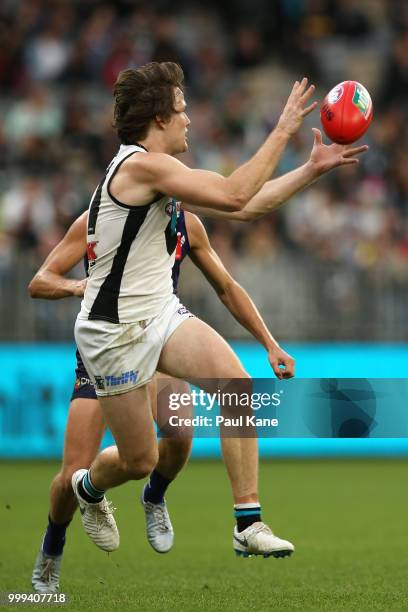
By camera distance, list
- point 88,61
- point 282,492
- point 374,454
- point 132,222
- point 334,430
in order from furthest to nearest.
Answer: point 88,61
point 374,454
point 282,492
point 334,430
point 132,222

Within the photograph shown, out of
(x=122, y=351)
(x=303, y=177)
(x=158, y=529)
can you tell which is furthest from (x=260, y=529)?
(x=303, y=177)

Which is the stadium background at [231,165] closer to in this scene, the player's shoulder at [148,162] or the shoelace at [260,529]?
the shoelace at [260,529]

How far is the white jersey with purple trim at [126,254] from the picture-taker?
6.12 m

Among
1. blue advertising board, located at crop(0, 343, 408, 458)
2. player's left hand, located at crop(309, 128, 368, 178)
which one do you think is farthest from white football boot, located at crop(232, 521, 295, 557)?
blue advertising board, located at crop(0, 343, 408, 458)

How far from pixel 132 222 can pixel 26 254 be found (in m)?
9.68

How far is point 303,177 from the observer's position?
5973 mm

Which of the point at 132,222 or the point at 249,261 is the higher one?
the point at 249,261

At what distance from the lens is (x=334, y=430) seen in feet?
22.5

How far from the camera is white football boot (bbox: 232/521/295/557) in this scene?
6207 millimetres

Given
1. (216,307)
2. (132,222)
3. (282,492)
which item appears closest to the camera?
(132,222)

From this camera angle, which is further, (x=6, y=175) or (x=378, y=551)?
(x=6, y=175)

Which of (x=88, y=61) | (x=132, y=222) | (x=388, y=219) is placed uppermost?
Result: (x=88, y=61)

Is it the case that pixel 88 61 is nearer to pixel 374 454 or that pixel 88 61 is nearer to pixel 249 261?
pixel 249 261

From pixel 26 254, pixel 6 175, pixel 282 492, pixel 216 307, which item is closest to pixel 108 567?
pixel 282 492
